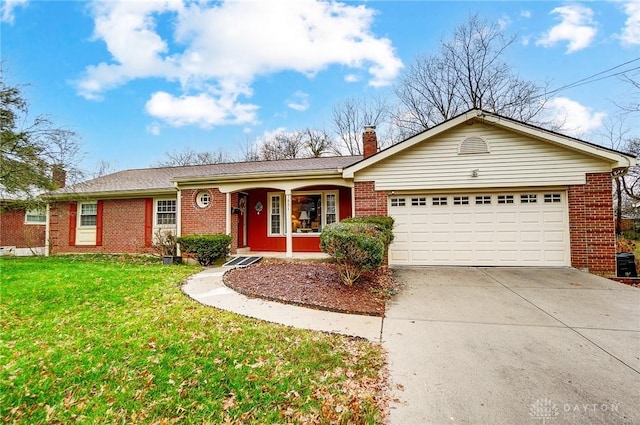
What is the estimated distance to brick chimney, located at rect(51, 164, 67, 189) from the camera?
10.5 metres

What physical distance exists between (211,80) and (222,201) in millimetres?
7683

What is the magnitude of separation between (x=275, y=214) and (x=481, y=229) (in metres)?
7.25

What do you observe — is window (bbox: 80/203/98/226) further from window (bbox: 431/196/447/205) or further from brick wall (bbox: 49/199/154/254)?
window (bbox: 431/196/447/205)

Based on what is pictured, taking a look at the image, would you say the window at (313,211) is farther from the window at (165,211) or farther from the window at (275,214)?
the window at (165,211)

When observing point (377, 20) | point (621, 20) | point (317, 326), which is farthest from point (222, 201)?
point (621, 20)

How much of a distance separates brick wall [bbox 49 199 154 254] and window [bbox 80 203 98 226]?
0.55m

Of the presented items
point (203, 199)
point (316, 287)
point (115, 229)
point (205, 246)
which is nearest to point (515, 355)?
point (316, 287)

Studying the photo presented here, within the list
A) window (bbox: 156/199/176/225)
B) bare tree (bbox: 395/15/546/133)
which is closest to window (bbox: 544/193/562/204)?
window (bbox: 156/199/176/225)

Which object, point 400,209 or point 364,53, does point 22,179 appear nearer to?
point 400,209

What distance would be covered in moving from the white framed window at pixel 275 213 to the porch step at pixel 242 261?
2.02 meters

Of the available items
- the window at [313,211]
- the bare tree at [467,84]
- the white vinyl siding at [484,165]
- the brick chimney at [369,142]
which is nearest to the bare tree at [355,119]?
the bare tree at [467,84]

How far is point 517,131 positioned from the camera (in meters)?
8.48

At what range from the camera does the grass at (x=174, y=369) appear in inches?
102

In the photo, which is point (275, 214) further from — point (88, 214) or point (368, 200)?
point (88, 214)
